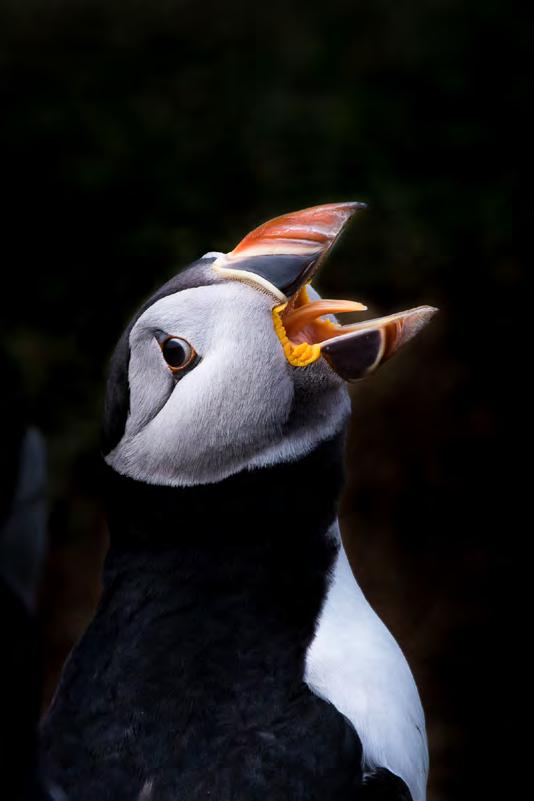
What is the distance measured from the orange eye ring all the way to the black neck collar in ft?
0.72

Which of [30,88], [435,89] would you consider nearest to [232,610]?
[435,89]

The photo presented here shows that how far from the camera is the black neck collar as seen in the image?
218cm

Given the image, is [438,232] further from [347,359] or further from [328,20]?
[347,359]

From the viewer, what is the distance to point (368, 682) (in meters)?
2.17

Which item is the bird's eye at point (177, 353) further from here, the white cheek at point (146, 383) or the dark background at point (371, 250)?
the dark background at point (371, 250)

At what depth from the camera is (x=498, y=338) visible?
4473 mm

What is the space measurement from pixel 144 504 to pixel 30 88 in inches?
147

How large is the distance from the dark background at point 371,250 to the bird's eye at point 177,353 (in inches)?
80.3

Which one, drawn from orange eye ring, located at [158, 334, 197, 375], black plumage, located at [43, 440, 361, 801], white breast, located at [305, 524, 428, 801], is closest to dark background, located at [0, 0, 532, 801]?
black plumage, located at [43, 440, 361, 801]

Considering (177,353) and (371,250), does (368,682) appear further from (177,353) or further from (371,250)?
(371,250)

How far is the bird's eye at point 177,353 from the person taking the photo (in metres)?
2.14

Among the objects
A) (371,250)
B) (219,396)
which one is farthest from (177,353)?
(371,250)

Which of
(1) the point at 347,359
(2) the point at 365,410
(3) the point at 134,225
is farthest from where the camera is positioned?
(3) the point at 134,225

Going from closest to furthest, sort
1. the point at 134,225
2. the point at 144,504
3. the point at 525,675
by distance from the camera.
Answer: the point at 144,504 < the point at 525,675 < the point at 134,225
